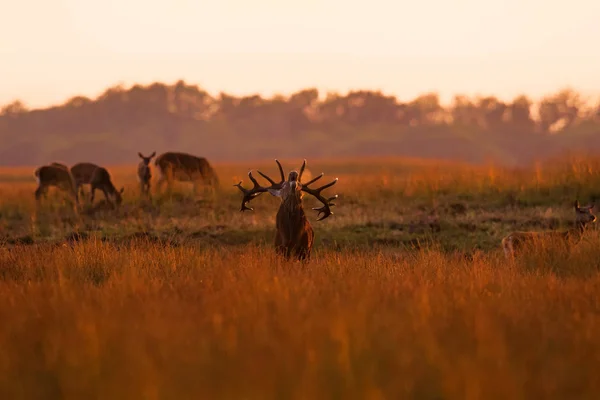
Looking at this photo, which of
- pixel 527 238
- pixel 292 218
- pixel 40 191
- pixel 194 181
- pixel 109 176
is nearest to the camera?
pixel 292 218

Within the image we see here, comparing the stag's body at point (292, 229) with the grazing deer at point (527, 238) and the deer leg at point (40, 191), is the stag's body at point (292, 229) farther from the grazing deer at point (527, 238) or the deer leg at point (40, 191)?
the deer leg at point (40, 191)

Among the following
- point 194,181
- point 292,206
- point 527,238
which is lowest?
point 527,238

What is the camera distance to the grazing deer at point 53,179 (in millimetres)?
23250

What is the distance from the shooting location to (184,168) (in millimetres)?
26000

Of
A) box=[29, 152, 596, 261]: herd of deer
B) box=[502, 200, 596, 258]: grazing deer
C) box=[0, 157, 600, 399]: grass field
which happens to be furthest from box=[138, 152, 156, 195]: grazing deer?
box=[502, 200, 596, 258]: grazing deer

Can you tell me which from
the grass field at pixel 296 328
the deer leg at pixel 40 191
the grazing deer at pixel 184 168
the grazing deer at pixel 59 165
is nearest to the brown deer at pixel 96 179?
the grazing deer at pixel 59 165

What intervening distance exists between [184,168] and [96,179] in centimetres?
359

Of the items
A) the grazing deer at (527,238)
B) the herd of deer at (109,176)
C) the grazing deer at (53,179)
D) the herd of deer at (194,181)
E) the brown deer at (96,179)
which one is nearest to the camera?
the herd of deer at (194,181)

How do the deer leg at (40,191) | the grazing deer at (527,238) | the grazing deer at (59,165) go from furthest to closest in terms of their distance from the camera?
the grazing deer at (59,165) < the deer leg at (40,191) < the grazing deer at (527,238)

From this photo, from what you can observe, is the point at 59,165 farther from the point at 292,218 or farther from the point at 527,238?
the point at 527,238

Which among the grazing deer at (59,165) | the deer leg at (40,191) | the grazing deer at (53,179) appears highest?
the grazing deer at (59,165)

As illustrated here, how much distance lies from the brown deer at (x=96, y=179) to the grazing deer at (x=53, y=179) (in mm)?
500

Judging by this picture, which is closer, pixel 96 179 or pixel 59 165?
pixel 96 179

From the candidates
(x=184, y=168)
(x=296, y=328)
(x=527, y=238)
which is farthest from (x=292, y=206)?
(x=184, y=168)
